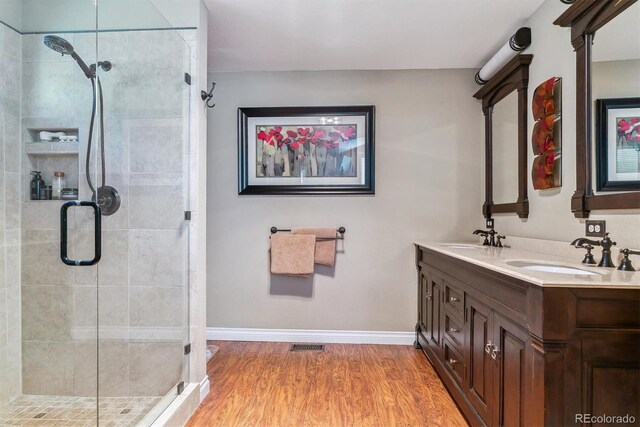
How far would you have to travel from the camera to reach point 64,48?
5.62 feet

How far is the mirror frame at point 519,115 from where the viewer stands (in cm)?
215

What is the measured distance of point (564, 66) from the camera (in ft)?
5.85

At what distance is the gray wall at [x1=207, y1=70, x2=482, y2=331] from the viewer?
2809 millimetres

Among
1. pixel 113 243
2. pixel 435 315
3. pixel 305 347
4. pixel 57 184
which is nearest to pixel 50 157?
pixel 57 184

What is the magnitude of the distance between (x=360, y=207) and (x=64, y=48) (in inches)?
88.5

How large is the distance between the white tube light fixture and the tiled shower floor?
311 cm

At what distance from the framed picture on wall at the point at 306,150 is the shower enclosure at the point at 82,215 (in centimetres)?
107

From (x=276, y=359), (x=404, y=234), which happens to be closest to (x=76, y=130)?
(x=276, y=359)

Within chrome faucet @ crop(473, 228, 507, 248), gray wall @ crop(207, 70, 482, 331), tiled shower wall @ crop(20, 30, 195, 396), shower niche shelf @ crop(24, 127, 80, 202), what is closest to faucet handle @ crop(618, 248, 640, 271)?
chrome faucet @ crop(473, 228, 507, 248)

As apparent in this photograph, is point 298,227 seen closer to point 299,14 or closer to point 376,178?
point 376,178

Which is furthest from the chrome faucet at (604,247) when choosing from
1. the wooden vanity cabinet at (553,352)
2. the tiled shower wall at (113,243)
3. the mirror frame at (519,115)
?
the tiled shower wall at (113,243)

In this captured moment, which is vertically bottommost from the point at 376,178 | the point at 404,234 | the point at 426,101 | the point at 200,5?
the point at 404,234

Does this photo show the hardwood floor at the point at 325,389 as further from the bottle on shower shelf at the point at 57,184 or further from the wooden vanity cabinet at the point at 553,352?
the bottle on shower shelf at the point at 57,184

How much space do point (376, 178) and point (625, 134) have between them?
5.47ft
